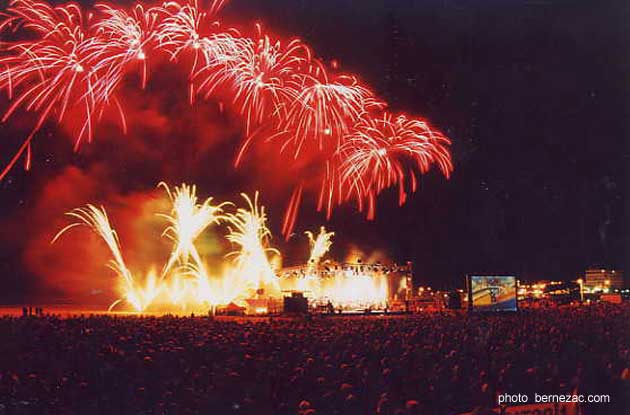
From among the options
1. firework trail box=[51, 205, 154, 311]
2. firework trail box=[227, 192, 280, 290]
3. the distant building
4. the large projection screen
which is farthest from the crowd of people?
the distant building

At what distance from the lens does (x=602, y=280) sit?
2768 inches

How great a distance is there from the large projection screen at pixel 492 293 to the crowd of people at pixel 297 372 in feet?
37.6

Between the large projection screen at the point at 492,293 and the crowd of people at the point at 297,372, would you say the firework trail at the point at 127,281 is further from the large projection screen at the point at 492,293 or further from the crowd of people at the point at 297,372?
the crowd of people at the point at 297,372

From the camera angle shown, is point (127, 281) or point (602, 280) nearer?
point (127, 281)

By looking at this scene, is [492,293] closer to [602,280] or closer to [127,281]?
[127,281]

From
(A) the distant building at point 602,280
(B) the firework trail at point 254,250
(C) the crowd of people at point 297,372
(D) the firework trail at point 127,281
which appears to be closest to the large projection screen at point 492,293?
(C) the crowd of people at point 297,372

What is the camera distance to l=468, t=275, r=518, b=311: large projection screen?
2819 cm

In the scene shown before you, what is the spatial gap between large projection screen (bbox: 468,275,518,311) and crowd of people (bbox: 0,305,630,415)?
11.5 m

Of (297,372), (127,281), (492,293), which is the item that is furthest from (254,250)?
(297,372)

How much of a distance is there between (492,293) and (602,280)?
48.4 meters

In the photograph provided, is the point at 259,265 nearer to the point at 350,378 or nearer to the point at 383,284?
the point at 383,284

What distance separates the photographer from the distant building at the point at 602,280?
68.6m

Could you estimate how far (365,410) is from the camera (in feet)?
30.7

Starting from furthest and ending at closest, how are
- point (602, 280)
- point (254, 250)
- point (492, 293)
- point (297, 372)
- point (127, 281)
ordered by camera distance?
point (602, 280) < point (127, 281) < point (254, 250) < point (492, 293) < point (297, 372)
